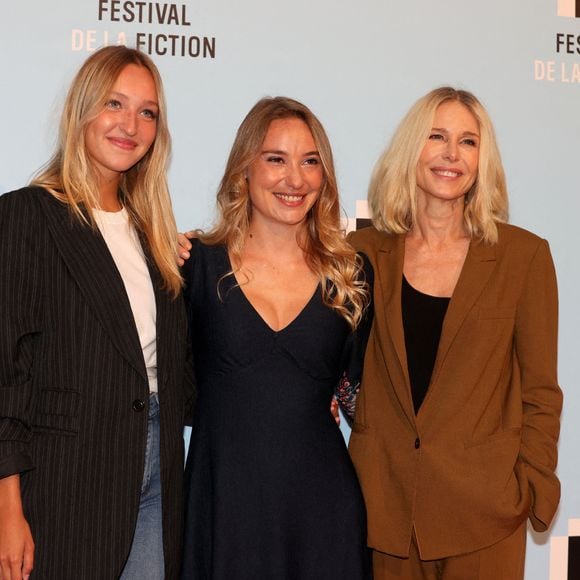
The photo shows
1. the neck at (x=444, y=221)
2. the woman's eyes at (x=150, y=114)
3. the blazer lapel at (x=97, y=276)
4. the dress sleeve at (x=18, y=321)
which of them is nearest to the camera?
the dress sleeve at (x=18, y=321)

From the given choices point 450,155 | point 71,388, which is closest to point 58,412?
point 71,388

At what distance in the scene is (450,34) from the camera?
9.23 feet

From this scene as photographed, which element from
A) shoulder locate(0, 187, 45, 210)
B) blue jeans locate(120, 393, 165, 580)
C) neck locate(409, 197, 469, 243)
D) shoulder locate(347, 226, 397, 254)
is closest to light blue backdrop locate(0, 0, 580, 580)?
shoulder locate(347, 226, 397, 254)

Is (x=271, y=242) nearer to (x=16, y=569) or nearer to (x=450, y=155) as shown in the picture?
(x=450, y=155)

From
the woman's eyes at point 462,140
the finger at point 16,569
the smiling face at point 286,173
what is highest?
the woman's eyes at point 462,140

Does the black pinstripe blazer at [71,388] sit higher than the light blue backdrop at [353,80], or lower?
lower

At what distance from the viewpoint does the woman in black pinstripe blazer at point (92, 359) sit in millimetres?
1788

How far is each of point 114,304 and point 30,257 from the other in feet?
0.64

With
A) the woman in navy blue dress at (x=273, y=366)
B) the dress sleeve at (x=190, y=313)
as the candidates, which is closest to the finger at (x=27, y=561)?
the woman in navy blue dress at (x=273, y=366)

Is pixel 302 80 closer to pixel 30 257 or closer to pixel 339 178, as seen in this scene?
pixel 339 178

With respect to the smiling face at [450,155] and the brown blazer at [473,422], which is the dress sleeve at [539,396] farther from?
the smiling face at [450,155]

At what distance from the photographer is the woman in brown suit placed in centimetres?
213

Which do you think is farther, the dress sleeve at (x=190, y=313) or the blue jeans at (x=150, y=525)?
the dress sleeve at (x=190, y=313)

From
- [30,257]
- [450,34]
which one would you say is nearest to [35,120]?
[30,257]
